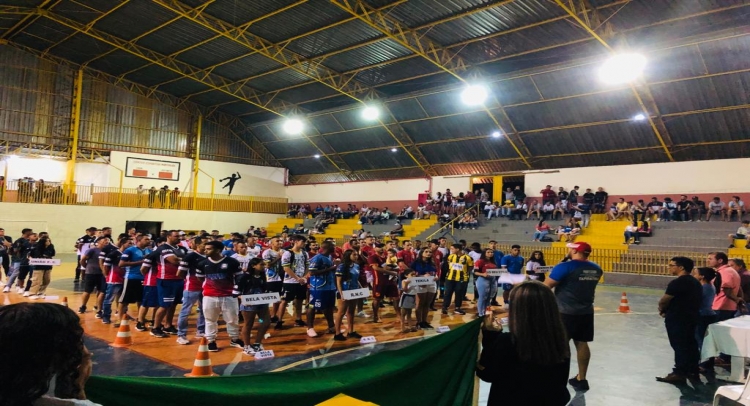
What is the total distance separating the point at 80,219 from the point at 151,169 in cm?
618

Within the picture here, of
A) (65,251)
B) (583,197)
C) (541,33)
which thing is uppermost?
(541,33)

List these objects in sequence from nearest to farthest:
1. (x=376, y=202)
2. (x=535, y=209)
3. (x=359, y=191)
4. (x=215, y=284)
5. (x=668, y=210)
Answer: (x=215, y=284) < (x=668, y=210) < (x=535, y=209) < (x=376, y=202) < (x=359, y=191)

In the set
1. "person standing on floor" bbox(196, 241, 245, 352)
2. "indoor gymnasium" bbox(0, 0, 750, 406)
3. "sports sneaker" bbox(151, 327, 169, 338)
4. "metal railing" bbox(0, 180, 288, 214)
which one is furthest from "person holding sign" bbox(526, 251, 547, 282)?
"metal railing" bbox(0, 180, 288, 214)

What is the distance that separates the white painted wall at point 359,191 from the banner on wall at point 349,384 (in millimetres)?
29452

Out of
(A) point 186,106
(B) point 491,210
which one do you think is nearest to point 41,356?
(B) point 491,210

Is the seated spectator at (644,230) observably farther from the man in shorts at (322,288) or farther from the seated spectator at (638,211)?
the man in shorts at (322,288)

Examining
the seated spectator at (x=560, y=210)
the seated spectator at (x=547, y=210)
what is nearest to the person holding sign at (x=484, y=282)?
the seated spectator at (x=560, y=210)

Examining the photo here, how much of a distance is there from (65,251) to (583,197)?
2996 centimetres

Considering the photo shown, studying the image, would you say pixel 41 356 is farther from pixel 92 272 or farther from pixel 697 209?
pixel 697 209

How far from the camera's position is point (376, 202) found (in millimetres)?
35594

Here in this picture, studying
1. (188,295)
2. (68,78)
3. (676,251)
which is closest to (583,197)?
(676,251)

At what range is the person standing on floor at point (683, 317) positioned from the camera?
652 centimetres

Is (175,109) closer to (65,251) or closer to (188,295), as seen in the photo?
(65,251)

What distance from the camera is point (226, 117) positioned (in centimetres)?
3678
